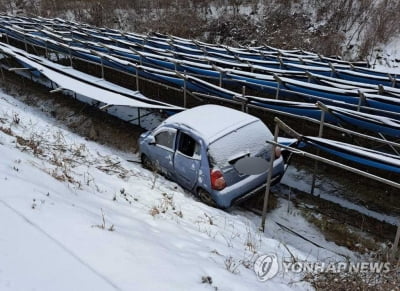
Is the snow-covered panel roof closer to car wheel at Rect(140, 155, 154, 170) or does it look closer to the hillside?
car wheel at Rect(140, 155, 154, 170)

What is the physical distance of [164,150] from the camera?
6648mm

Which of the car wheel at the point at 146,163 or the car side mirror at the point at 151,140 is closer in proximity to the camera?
the car side mirror at the point at 151,140

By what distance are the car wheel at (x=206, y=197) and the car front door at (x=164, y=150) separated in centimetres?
77

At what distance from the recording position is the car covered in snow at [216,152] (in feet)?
18.6

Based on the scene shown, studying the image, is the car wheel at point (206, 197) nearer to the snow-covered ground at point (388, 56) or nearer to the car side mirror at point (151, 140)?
the car side mirror at point (151, 140)

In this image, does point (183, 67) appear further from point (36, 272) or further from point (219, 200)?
point (36, 272)

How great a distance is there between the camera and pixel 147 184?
6062 mm

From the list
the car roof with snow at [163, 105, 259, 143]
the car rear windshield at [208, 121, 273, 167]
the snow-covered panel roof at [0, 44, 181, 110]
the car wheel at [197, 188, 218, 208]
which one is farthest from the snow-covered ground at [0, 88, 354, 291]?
the snow-covered panel roof at [0, 44, 181, 110]

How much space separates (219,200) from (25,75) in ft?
36.5

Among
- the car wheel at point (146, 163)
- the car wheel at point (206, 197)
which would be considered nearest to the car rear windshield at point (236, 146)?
the car wheel at point (206, 197)

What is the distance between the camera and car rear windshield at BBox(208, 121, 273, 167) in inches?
222

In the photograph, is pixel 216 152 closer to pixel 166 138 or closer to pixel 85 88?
pixel 166 138

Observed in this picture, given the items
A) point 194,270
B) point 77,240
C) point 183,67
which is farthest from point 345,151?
point 183,67

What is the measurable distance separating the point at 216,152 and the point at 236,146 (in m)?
0.32
